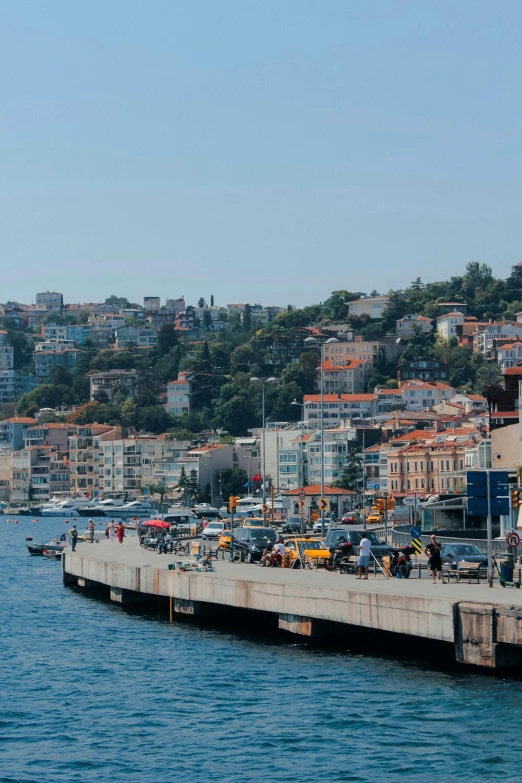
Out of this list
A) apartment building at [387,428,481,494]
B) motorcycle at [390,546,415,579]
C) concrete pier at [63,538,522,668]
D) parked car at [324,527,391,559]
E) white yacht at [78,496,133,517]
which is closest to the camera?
concrete pier at [63,538,522,668]

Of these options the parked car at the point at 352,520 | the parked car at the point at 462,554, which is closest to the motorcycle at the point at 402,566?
the parked car at the point at 462,554

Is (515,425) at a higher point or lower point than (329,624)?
higher

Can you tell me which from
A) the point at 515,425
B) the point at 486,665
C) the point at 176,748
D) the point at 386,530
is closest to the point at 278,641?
the point at 486,665

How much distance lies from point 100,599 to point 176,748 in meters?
25.9

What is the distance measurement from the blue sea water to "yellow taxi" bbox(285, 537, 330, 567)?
5629mm

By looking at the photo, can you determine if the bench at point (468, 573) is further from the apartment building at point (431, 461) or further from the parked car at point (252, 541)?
the apartment building at point (431, 461)

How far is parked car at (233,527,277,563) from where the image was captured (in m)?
49.8

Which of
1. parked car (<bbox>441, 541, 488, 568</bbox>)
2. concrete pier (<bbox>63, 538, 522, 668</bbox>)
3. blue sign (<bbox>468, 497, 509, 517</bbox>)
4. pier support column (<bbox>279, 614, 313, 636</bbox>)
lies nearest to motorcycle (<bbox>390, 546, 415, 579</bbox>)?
concrete pier (<bbox>63, 538, 522, 668</bbox>)

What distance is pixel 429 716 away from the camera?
1117 inches

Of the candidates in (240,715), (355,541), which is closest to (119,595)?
(355,541)

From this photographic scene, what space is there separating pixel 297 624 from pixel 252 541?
14.1 m

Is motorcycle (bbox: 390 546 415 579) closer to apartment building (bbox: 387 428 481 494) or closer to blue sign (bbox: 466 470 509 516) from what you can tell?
blue sign (bbox: 466 470 509 516)

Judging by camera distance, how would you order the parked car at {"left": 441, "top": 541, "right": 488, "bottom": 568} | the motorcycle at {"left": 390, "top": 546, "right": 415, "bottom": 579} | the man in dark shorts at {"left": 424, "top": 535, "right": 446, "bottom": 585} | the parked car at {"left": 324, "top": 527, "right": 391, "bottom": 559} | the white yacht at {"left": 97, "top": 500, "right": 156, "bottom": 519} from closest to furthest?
the man in dark shorts at {"left": 424, "top": 535, "right": 446, "bottom": 585}
the motorcycle at {"left": 390, "top": 546, "right": 415, "bottom": 579}
the parked car at {"left": 441, "top": 541, "right": 488, "bottom": 568}
the parked car at {"left": 324, "top": 527, "right": 391, "bottom": 559}
the white yacht at {"left": 97, "top": 500, "right": 156, "bottom": 519}

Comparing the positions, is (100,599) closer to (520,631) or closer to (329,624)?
(329,624)
